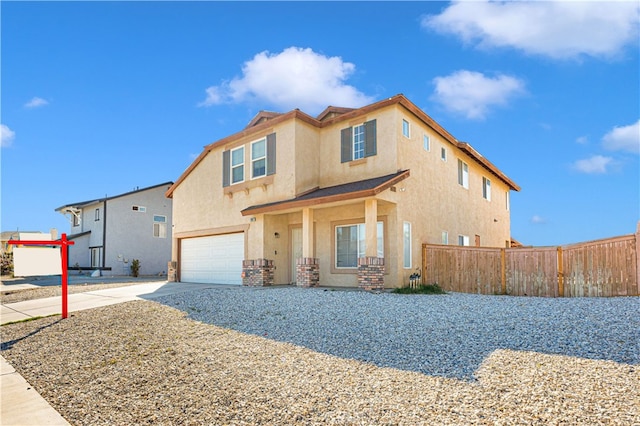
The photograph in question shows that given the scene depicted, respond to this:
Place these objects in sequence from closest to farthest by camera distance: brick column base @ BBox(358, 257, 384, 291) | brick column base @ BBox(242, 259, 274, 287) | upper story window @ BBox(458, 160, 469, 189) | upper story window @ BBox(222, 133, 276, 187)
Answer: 1. brick column base @ BBox(358, 257, 384, 291)
2. brick column base @ BBox(242, 259, 274, 287)
3. upper story window @ BBox(222, 133, 276, 187)
4. upper story window @ BBox(458, 160, 469, 189)

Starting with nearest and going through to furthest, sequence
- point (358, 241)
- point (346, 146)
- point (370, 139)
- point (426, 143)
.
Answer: point (358, 241) → point (370, 139) → point (346, 146) → point (426, 143)

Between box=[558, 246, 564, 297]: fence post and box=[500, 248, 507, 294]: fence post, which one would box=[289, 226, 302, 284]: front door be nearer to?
box=[500, 248, 507, 294]: fence post

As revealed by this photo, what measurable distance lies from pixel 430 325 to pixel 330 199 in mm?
6292

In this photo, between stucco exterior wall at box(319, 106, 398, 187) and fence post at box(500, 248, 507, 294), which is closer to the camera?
fence post at box(500, 248, 507, 294)

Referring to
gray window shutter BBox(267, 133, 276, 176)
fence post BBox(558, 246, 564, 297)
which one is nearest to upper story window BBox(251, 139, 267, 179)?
gray window shutter BBox(267, 133, 276, 176)

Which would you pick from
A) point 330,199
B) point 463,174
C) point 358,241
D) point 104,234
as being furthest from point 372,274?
point 104,234

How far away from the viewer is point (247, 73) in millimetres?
15422

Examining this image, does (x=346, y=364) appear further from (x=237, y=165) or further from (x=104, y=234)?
(x=104, y=234)

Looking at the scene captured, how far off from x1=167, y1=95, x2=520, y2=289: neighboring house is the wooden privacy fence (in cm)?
114

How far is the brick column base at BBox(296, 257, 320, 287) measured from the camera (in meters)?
14.2

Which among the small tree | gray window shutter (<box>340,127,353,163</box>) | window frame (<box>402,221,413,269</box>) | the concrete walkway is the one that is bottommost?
the concrete walkway

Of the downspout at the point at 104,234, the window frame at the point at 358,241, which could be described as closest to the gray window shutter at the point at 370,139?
the window frame at the point at 358,241

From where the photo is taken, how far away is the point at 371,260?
41.7 ft

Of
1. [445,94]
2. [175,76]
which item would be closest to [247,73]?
[175,76]
